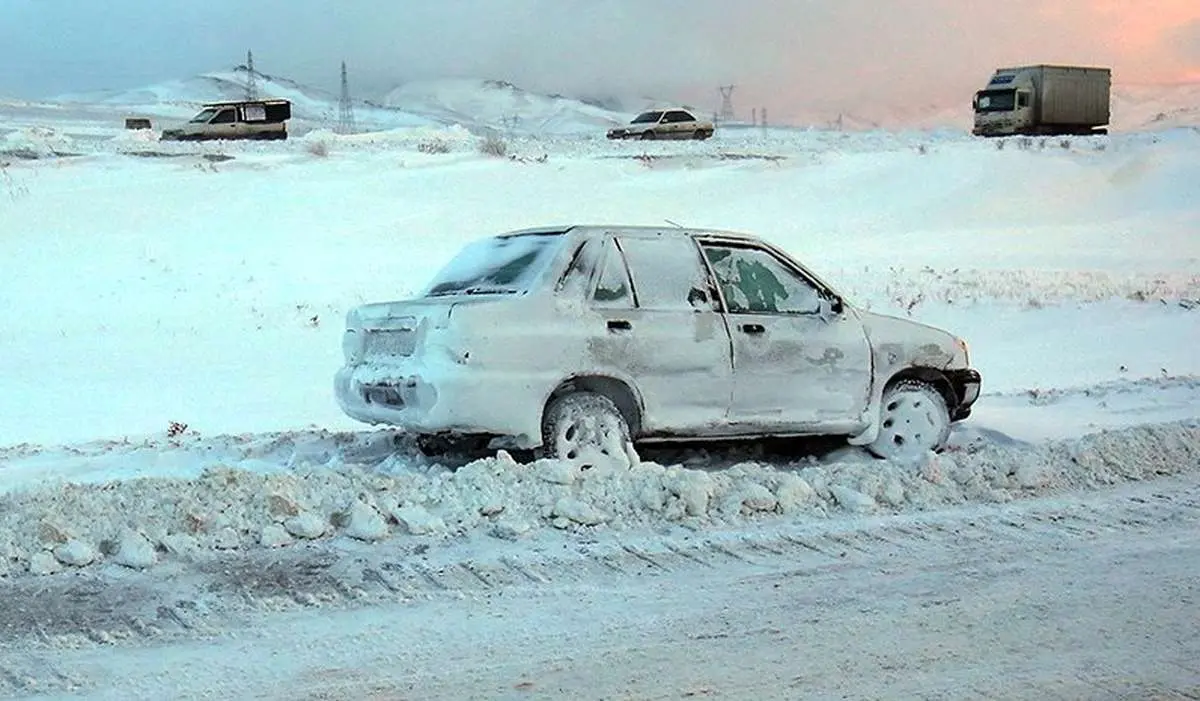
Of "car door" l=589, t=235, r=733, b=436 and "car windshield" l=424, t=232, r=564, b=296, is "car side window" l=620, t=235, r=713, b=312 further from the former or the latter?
"car windshield" l=424, t=232, r=564, b=296

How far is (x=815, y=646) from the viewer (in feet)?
16.7

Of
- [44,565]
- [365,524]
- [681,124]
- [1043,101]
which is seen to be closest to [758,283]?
[365,524]

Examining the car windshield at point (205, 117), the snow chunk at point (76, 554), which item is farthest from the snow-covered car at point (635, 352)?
the car windshield at point (205, 117)

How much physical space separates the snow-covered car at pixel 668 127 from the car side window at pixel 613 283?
35.8 metres

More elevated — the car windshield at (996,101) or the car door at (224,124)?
the car windshield at (996,101)

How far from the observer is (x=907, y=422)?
898cm

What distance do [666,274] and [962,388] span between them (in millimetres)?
2375

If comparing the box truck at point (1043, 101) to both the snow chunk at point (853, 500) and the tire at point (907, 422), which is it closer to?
the tire at point (907, 422)

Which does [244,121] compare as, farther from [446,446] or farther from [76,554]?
[76,554]

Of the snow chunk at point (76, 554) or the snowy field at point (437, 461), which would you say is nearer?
the snowy field at point (437, 461)

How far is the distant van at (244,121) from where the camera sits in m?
38.4

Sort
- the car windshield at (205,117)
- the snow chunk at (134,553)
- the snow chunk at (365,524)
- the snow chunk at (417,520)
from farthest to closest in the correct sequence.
Answer: the car windshield at (205,117)
the snow chunk at (417,520)
the snow chunk at (365,524)
the snow chunk at (134,553)

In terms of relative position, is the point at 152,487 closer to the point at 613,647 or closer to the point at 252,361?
the point at 613,647

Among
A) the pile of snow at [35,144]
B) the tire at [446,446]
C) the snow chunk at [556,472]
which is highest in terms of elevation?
Result: the pile of snow at [35,144]
